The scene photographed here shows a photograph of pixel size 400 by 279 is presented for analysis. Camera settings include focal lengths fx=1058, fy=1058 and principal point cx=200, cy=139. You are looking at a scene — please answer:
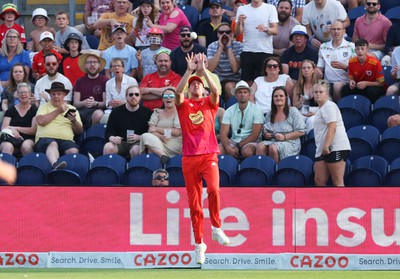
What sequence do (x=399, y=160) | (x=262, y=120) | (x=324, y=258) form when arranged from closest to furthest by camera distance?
(x=324, y=258), (x=399, y=160), (x=262, y=120)

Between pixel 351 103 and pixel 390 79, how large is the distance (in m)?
1.00

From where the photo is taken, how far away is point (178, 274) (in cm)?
1298

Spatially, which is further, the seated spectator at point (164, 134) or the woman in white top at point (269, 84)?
the woman in white top at point (269, 84)

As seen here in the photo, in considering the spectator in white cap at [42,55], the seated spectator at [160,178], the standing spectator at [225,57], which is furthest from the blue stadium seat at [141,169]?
the spectator in white cap at [42,55]

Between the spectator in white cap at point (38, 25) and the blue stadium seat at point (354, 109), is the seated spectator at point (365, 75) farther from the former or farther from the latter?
the spectator in white cap at point (38, 25)

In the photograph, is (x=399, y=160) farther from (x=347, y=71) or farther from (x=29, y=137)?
(x=29, y=137)

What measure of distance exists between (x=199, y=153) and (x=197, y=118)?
418 millimetres

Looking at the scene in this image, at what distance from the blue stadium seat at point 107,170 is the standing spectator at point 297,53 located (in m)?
3.31

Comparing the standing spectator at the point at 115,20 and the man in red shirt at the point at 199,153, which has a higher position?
the man in red shirt at the point at 199,153

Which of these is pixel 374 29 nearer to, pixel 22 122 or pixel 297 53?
pixel 297 53

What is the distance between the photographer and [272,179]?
50.5 feet

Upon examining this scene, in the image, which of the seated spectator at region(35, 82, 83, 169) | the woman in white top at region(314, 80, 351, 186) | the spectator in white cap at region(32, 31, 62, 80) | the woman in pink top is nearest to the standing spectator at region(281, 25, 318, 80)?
the woman in pink top

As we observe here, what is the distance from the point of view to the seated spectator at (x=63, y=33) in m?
19.2

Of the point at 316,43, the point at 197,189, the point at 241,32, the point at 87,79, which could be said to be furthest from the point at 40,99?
the point at 197,189
